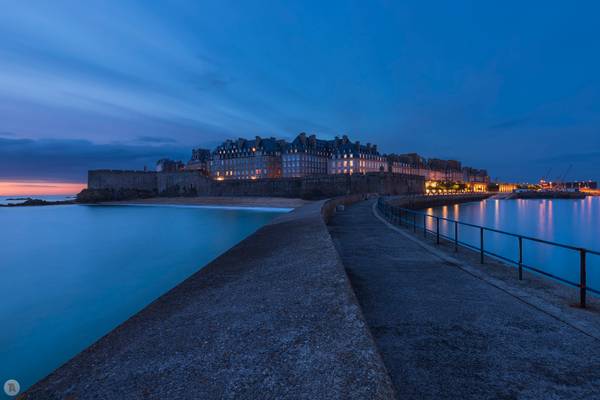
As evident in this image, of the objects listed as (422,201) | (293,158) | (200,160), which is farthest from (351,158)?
(200,160)

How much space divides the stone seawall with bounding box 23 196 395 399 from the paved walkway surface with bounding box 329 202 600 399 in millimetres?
743

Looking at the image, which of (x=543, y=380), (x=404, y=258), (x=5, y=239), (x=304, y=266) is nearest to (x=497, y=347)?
(x=543, y=380)

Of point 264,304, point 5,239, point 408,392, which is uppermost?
point 264,304

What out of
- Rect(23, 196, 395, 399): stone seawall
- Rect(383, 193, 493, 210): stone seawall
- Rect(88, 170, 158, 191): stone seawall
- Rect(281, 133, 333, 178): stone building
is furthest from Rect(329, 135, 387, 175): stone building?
Rect(23, 196, 395, 399): stone seawall

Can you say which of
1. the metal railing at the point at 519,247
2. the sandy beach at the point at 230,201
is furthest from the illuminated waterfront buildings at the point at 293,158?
the metal railing at the point at 519,247

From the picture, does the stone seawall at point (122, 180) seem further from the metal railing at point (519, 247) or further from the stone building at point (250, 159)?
the metal railing at point (519, 247)

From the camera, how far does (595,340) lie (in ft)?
13.0

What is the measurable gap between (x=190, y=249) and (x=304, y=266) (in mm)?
16025

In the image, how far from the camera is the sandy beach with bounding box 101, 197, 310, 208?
61531mm

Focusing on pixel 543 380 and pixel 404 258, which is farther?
pixel 404 258

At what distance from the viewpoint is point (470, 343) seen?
153 inches

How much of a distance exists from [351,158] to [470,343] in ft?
304

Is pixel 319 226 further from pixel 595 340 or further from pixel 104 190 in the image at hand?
pixel 104 190

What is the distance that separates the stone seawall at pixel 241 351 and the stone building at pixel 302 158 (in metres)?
84.3
